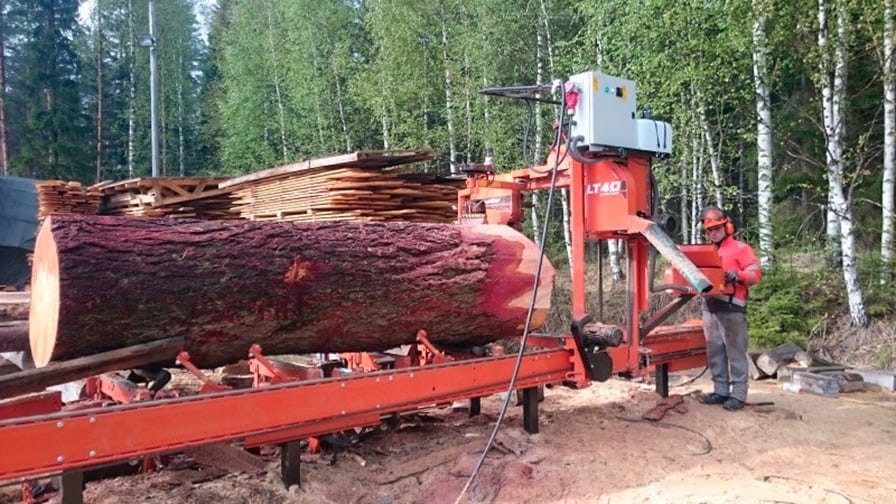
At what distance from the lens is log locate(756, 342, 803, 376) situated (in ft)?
23.5

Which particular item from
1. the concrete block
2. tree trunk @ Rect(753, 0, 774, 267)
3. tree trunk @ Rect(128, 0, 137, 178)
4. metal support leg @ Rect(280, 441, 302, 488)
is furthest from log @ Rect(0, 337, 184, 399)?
tree trunk @ Rect(128, 0, 137, 178)

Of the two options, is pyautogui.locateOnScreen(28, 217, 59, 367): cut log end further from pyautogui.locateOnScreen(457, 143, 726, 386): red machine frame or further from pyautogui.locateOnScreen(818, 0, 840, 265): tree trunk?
pyautogui.locateOnScreen(818, 0, 840, 265): tree trunk

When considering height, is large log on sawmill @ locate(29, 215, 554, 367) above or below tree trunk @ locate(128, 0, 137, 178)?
below

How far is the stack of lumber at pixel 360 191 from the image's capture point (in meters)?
7.34

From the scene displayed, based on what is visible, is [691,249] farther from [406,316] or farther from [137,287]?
[137,287]

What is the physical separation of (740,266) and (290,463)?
13.3 feet

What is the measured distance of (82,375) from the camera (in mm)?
3062

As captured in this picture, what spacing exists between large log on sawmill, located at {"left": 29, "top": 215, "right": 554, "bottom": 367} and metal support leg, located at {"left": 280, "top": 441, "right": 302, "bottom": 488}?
609mm

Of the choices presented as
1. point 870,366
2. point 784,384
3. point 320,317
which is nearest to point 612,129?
point 320,317

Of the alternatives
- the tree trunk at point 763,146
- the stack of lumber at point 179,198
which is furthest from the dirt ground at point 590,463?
the stack of lumber at point 179,198

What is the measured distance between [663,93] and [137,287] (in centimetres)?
889

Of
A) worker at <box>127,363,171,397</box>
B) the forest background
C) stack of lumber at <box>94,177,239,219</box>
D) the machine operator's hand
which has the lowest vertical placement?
worker at <box>127,363,171,397</box>

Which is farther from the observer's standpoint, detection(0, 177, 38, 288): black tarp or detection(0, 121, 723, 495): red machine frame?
detection(0, 177, 38, 288): black tarp

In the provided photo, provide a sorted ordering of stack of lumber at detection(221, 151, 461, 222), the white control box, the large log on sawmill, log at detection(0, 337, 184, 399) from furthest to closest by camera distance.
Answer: stack of lumber at detection(221, 151, 461, 222) < the white control box < the large log on sawmill < log at detection(0, 337, 184, 399)
